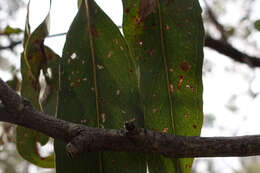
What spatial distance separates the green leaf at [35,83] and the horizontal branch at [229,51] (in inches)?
38.6

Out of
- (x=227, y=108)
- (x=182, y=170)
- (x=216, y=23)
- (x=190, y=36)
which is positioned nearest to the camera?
(x=182, y=170)

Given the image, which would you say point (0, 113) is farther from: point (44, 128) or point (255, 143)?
point (255, 143)

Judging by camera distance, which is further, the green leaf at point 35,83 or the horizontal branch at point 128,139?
the green leaf at point 35,83

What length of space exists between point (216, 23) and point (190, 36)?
4.72ft

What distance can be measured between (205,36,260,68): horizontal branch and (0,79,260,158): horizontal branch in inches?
50.6

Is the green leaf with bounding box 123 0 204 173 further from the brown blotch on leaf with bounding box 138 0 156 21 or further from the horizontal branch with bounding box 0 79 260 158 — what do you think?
the horizontal branch with bounding box 0 79 260 158

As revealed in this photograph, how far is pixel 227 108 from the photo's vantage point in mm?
5293

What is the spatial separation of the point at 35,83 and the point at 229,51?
1.29m

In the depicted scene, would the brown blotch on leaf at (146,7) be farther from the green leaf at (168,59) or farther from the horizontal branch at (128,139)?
the horizontal branch at (128,139)

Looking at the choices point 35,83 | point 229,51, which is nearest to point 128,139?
point 35,83

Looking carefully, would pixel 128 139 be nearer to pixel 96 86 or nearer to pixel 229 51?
pixel 96 86

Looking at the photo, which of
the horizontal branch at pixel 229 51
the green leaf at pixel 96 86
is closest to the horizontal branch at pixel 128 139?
the green leaf at pixel 96 86

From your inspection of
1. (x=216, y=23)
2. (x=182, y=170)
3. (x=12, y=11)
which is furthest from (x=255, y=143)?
(x=12, y=11)

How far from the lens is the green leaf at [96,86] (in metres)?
0.89
